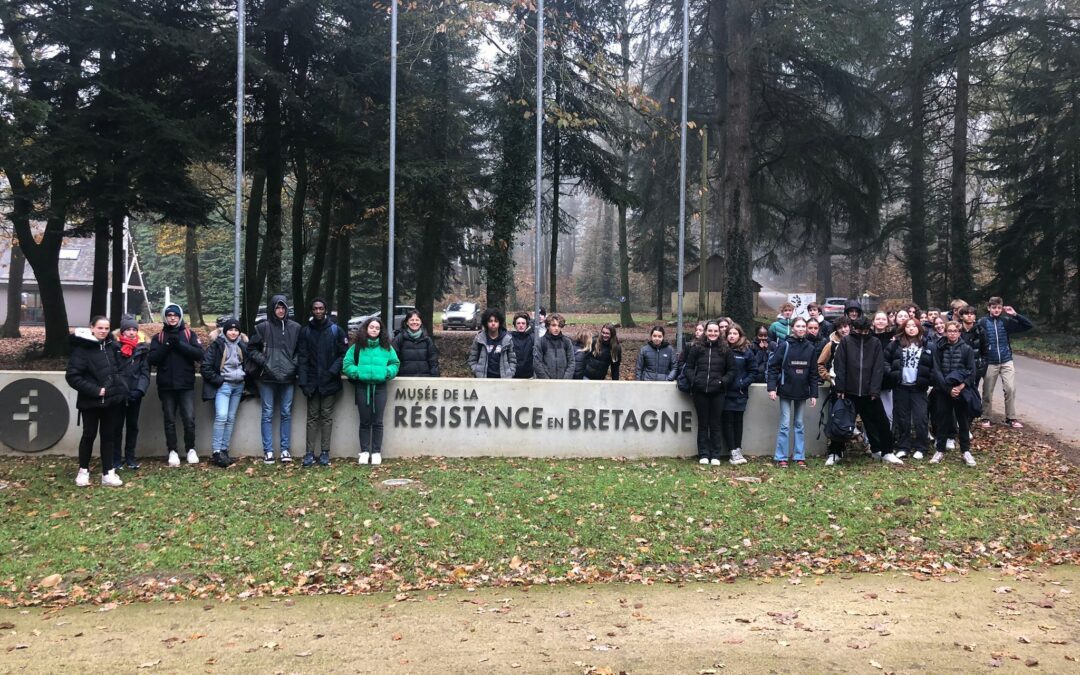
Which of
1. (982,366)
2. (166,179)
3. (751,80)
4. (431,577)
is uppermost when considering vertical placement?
(751,80)

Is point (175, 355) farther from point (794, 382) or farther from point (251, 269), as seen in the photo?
point (251, 269)

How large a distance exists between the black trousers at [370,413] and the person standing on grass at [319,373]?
362 mm

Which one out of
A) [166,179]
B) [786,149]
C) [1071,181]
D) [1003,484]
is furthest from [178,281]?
[1003,484]

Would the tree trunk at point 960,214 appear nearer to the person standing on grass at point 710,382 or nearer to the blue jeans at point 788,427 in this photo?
the blue jeans at point 788,427

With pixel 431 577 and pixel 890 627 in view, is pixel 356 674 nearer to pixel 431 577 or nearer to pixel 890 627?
pixel 431 577

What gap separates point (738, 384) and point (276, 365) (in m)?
5.71

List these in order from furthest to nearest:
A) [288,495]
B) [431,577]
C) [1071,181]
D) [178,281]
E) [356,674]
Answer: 1. [178,281]
2. [1071,181]
3. [288,495]
4. [431,577]
5. [356,674]

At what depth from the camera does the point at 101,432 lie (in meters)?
8.49

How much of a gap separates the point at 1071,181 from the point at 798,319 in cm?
2234

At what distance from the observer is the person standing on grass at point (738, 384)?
382 inches

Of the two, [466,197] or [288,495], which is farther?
[466,197]

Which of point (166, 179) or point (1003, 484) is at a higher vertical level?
point (166, 179)

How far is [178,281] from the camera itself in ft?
192

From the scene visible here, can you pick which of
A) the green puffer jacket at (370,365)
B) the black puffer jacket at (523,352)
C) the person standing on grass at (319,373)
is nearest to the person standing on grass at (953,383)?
the black puffer jacket at (523,352)
